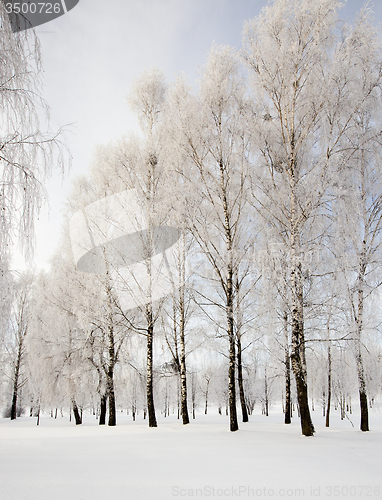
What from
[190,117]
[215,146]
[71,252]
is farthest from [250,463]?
[71,252]

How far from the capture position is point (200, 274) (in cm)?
825

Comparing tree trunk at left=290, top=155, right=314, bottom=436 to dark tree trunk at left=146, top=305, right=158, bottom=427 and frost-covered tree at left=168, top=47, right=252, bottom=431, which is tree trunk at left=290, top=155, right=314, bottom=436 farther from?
dark tree trunk at left=146, top=305, right=158, bottom=427

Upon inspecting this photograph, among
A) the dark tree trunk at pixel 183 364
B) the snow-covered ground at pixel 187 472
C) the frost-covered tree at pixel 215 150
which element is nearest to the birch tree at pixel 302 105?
the frost-covered tree at pixel 215 150

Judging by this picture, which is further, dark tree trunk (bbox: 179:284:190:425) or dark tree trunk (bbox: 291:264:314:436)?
dark tree trunk (bbox: 179:284:190:425)

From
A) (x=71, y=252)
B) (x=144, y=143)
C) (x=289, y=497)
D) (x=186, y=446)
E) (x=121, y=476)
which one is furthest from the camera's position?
(x=71, y=252)

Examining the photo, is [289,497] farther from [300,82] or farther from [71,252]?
[71,252]

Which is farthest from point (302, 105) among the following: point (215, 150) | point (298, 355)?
point (298, 355)

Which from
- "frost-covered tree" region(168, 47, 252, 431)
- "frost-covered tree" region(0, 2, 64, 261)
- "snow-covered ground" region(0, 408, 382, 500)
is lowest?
"snow-covered ground" region(0, 408, 382, 500)

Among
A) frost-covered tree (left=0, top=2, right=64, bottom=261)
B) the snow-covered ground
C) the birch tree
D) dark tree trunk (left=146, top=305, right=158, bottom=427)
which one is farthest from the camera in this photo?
dark tree trunk (left=146, top=305, right=158, bottom=427)

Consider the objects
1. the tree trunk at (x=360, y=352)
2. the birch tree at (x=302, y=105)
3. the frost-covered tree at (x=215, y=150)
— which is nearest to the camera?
the birch tree at (x=302, y=105)

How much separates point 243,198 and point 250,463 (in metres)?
6.15

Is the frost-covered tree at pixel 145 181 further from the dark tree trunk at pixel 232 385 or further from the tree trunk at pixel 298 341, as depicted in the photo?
the tree trunk at pixel 298 341

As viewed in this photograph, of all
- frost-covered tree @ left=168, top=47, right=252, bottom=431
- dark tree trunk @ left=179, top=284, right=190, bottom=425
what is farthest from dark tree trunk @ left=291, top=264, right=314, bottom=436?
dark tree trunk @ left=179, top=284, right=190, bottom=425

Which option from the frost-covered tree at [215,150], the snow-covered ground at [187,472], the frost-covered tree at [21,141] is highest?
the frost-covered tree at [215,150]
